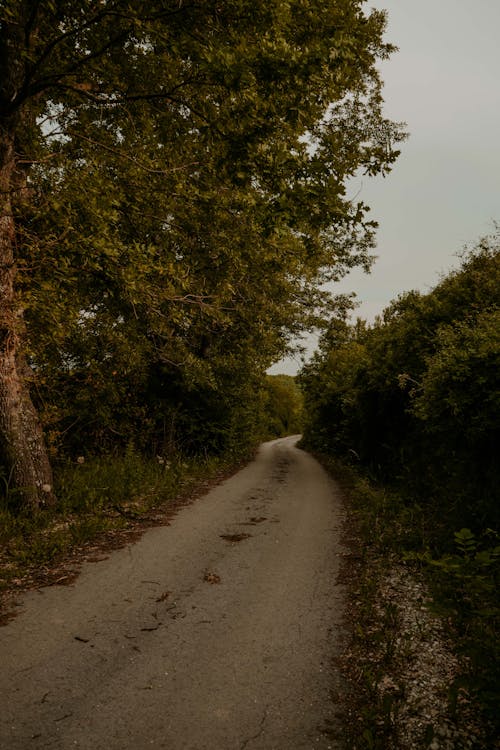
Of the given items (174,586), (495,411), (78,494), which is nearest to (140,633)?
(174,586)

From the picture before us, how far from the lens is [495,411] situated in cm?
627

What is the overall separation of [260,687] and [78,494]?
5.48m

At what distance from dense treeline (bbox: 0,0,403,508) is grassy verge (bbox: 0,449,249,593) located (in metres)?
0.54

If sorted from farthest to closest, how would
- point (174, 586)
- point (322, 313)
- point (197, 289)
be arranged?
point (322, 313)
point (197, 289)
point (174, 586)

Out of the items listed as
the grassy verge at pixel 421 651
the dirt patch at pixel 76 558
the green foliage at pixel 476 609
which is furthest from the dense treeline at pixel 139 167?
the grassy verge at pixel 421 651

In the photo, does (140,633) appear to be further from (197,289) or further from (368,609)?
(197,289)

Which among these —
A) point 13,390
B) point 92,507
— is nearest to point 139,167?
point 13,390

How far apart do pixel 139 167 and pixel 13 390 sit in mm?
4253

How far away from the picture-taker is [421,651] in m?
4.02

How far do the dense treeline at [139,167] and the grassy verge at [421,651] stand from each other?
4525mm

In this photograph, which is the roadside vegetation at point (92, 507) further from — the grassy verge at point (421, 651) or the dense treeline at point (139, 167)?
the grassy verge at point (421, 651)

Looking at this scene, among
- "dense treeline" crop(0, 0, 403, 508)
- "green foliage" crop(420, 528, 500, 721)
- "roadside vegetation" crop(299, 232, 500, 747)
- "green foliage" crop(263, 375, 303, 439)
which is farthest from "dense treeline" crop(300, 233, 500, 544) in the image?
"green foliage" crop(263, 375, 303, 439)

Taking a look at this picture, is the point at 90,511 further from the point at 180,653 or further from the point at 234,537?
A: the point at 180,653

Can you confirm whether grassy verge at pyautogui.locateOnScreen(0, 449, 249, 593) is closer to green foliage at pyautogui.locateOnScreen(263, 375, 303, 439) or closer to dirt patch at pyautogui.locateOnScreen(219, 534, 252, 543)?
dirt patch at pyautogui.locateOnScreen(219, 534, 252, 543)
